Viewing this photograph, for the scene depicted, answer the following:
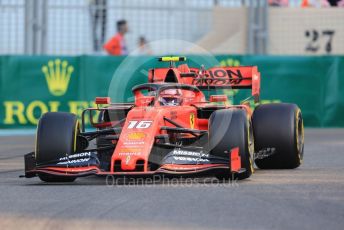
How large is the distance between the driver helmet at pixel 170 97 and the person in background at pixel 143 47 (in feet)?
30.6

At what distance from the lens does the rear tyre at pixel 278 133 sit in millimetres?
11227

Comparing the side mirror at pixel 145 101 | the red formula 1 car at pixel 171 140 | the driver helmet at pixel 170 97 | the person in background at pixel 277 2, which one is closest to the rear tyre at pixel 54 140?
the red formula 1 car at pixel 171 140

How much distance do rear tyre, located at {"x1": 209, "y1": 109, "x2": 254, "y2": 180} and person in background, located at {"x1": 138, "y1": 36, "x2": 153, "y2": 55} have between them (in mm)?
10547

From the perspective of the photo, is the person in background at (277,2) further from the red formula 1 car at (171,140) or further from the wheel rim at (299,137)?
the red formula 1 car at (171,140)

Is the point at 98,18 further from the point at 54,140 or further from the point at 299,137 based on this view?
the point at 54,140

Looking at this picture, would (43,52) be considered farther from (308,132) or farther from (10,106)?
(308,132)

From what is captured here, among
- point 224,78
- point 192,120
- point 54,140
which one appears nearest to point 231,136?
point 192,120

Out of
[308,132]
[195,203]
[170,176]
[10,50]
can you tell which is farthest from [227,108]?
[10,50]

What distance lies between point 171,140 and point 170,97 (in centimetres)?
64

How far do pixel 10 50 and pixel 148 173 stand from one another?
12043 millimetres

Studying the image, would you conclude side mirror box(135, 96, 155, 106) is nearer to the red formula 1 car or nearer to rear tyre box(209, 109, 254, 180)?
the red formula 1 car

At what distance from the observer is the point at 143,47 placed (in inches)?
795

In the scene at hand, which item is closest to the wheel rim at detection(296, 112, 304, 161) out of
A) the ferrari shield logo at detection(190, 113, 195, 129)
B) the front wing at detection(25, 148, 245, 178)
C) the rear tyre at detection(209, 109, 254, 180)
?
the ferrari shield logo at detection(190, 113, 195, 129)

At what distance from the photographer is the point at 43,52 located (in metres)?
20.4
